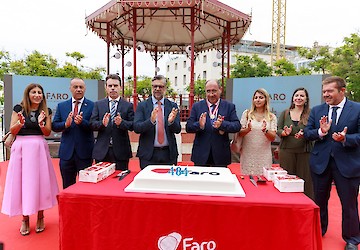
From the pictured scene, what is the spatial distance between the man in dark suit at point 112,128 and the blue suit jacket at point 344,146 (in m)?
1.77

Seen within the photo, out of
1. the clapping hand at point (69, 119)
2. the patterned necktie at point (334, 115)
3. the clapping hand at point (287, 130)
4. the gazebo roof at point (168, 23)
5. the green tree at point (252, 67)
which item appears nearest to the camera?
the patterned necktie at point (334, 115)

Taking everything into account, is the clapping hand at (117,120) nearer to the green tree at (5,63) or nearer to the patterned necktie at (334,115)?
the patterned necktie at (334,115)

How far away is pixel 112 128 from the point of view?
9.16 feet

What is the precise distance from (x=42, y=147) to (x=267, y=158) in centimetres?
231

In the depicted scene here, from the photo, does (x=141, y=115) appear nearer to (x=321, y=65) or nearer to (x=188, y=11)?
(x=188, y=11)

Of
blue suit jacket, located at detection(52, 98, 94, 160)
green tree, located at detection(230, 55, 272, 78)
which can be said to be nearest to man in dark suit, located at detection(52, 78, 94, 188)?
blue suit jacket, located at detection(52, 98, 94, 160)

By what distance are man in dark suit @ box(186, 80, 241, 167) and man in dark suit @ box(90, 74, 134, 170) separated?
66 centimetres

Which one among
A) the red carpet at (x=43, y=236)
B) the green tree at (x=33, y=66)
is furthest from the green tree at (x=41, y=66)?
the red carpet at (x=43, y=236)

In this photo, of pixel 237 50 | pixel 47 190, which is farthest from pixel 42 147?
pixel 237 50

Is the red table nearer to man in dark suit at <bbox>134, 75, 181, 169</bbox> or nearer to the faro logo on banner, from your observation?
the faro logo on banner

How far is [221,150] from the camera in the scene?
283 cm

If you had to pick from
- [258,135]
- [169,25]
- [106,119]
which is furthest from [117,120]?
[169,25]

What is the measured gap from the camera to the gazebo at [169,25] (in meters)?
6.54

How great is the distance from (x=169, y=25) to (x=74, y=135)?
23.5ft
